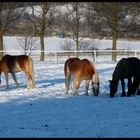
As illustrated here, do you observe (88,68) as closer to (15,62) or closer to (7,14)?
(15,62)

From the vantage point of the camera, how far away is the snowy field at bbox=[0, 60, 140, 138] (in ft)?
26.9

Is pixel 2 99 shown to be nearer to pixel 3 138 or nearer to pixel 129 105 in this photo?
pixel 129 105

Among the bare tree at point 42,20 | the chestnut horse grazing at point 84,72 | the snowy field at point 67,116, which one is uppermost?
the bare tree at point 42,20

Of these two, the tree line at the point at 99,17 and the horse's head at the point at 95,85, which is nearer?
the horse's head at the point at 95,85

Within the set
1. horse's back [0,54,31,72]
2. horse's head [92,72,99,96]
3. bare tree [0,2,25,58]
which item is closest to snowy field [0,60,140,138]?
horse's head [92,72,99,96]

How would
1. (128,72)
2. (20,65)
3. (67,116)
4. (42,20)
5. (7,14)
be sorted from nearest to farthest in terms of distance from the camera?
1. (67,116)
2. (128,72)
3. (20,65)
4. (7,14)
5. (42,20)

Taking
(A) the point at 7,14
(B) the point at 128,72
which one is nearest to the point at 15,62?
(B) the point at 128,72

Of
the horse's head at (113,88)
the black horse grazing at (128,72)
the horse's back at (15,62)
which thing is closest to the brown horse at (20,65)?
the horse's back at (15,62)

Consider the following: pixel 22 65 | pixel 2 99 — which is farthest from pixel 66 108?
pixel 22 65

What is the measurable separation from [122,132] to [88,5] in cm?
3311

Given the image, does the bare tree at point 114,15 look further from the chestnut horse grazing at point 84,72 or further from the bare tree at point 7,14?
the chestnut horse grazing at point 84,72

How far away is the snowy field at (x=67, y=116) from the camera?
322 inches

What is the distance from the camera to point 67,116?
10219mm

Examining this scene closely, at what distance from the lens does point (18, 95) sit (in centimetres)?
1470
